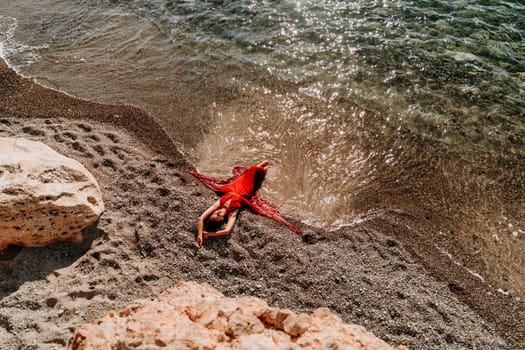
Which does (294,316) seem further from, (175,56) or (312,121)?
(175,56)

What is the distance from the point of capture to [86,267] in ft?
19.7

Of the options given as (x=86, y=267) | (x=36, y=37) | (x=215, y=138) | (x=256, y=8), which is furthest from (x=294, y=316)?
(x=36, y=37)

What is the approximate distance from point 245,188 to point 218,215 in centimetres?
102

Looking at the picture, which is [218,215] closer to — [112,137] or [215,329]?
[215,329]

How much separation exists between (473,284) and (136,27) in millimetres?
13210

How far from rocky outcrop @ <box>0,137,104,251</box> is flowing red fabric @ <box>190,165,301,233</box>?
2.43m

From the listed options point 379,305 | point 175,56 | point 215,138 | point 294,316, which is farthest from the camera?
point 175,56

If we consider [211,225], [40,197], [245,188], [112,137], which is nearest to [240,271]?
[211,225]

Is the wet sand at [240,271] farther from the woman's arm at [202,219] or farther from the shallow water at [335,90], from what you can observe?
the shallow water at [335,90]

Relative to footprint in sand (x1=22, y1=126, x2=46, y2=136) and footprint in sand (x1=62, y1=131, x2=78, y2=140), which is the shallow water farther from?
footprint in sand (x1=22, y1=126, x2=46, y2=136)

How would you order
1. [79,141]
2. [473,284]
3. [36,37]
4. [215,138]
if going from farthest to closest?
[36,37]
[215,138]
[79,141]
[473,284]

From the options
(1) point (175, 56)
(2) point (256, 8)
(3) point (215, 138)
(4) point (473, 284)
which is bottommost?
(4) point (473, 284)

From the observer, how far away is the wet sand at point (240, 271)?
18.0ft

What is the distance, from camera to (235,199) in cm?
745
